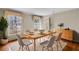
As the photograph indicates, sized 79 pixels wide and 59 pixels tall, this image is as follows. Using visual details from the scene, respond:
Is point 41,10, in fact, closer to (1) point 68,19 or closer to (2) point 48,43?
(1) point 68,19

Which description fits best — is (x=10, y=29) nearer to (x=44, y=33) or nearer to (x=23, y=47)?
(x=23, y=47)

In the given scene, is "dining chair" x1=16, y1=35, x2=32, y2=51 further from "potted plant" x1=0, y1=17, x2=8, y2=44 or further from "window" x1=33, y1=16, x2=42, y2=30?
"window" x1=33, y1=16, x2=42, y2=30

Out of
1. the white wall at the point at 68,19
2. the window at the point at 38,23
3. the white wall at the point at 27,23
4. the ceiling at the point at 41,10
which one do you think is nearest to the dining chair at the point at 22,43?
the white wall at the point at 27,23

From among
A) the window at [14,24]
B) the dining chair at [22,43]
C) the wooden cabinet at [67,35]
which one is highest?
the window at [14,24]

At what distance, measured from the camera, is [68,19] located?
235 cm

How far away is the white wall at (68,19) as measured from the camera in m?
2.33

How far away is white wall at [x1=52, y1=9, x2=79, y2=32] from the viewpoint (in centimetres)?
233

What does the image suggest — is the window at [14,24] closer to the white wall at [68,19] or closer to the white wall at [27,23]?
the white wall at [27,23]

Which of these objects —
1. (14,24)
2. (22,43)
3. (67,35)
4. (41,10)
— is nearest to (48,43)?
(67,35)

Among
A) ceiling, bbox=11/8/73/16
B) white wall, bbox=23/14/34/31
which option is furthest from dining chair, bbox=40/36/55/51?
ceiling, bbox=11/8/73/16

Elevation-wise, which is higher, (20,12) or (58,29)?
(20,12)
